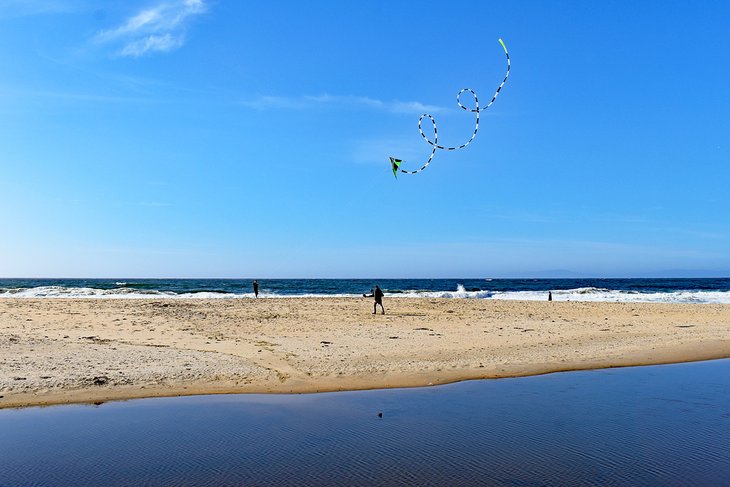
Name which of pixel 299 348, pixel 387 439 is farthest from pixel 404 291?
pixel 387 439

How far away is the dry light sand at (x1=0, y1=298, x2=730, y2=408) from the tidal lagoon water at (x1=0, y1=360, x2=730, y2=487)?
1182 millimetres

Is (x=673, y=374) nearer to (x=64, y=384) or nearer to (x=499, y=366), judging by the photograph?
(x=499, y=366)

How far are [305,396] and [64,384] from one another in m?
4.60

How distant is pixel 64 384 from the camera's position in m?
11.2

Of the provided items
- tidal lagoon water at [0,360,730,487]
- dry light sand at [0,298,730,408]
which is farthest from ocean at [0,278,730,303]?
tidal lagoon water at [0,360,730,487]

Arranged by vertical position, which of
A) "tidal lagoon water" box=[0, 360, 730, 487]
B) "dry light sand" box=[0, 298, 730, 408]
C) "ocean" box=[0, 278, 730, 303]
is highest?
"ocean" box=[0, 278, 730, 303]

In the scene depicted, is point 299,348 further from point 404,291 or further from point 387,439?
point 404,291

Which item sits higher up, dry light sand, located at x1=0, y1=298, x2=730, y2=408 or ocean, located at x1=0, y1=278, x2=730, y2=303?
ocean, located at x1=0, y1=278, x2=730, y2=303

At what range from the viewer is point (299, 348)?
16.2 metres

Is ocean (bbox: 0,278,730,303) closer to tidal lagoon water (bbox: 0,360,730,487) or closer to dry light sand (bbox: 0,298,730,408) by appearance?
dry light sand (bbox: 0,298,730,408)

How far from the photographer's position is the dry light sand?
11.8 meters

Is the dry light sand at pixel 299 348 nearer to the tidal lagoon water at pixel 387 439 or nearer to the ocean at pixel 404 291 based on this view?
the tidal lagoon water at pixel 387 439

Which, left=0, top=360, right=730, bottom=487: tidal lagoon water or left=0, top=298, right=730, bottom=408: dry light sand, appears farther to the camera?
left=0, top=298, right=730, bottom=408: dry light sand

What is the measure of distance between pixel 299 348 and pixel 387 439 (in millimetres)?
8086
